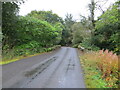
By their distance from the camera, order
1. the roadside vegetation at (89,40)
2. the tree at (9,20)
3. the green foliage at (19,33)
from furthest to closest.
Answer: the green foliage at (19,33)
the tree at (9,20)
the roadside vegetation at (89,40)

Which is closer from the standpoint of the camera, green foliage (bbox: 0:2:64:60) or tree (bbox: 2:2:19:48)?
tree (bbox: 2:2:19:48)

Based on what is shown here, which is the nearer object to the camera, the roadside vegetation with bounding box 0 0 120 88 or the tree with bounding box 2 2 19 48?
the roadside vegetation with bounding box 0 0 120 88

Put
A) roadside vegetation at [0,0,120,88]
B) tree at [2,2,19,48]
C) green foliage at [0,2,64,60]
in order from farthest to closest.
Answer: green foliage at [0,2,64,60] → tree at [2,2,19,48] → roadside vegetation at [0,0,120,88]

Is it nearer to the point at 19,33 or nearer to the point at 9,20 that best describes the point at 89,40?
the point at 19,33

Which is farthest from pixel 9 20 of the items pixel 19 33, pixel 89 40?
pixel 89 40

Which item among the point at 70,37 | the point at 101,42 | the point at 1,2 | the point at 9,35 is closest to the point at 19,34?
the point at 9,35

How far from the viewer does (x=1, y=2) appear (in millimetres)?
9719

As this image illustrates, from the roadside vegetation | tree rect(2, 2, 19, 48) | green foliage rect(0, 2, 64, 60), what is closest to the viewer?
the roadside vegetation

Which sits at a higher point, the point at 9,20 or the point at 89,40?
the point at 9,20

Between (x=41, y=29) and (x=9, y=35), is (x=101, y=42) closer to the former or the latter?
(x=41, y=29)

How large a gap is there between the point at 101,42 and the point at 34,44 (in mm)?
11363

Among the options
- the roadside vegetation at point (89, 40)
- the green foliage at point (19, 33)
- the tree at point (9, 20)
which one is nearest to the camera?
the roadside vegetation at point (89, 40)

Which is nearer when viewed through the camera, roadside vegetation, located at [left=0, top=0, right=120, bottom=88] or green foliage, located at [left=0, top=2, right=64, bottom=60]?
roadside vegetation, located at [left=0, top=0, right=120, bottom=88]

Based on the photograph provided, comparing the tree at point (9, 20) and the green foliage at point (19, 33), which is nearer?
the tree at point (9, 20)
